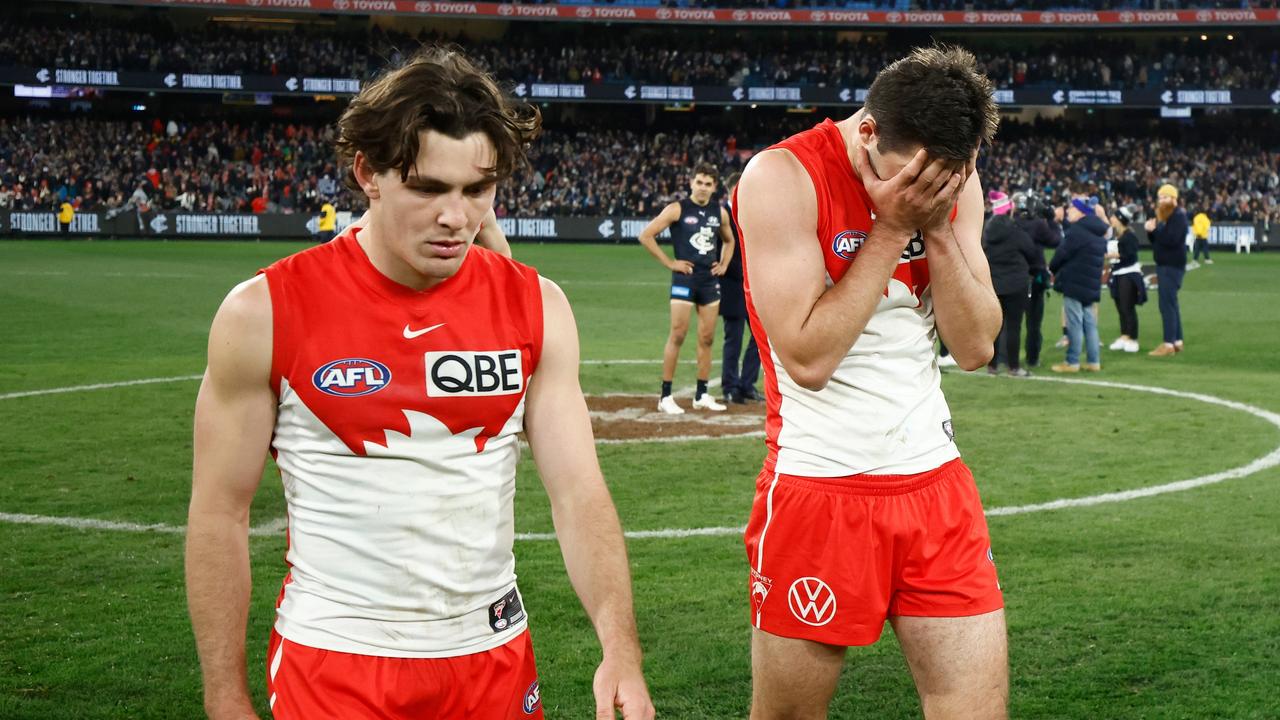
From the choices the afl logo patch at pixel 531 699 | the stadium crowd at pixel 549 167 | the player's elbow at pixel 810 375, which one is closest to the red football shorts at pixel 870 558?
the player's elbow at pixel 810 375

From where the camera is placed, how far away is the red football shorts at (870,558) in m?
3.64

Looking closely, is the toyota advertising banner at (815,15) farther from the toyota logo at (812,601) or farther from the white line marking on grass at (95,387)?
the toyota logo at (812,601)

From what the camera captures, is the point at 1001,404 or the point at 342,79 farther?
the point at 342,79

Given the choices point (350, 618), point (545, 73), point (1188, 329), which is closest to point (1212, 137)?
point (545, 73)

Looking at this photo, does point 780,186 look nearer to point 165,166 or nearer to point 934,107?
point 934,107

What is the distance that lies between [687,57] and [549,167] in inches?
363

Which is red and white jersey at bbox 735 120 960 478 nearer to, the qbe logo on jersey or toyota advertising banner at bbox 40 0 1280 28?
the qbe logo on jersey

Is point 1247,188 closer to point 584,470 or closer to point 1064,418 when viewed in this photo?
point 1064,418

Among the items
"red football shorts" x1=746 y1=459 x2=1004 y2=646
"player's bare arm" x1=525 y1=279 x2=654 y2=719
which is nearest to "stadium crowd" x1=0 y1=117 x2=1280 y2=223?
"red football shorts" x1=746 y1=459 x2=1004 y2=646

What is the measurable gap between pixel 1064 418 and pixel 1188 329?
10181 millimetres

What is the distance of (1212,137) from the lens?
192ft

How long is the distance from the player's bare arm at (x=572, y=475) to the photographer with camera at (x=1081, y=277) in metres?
14.8

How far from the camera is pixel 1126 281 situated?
19.0m

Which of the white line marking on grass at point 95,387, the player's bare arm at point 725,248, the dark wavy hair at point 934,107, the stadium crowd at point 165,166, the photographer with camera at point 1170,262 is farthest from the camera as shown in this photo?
the stadium crowd at point 165,166
